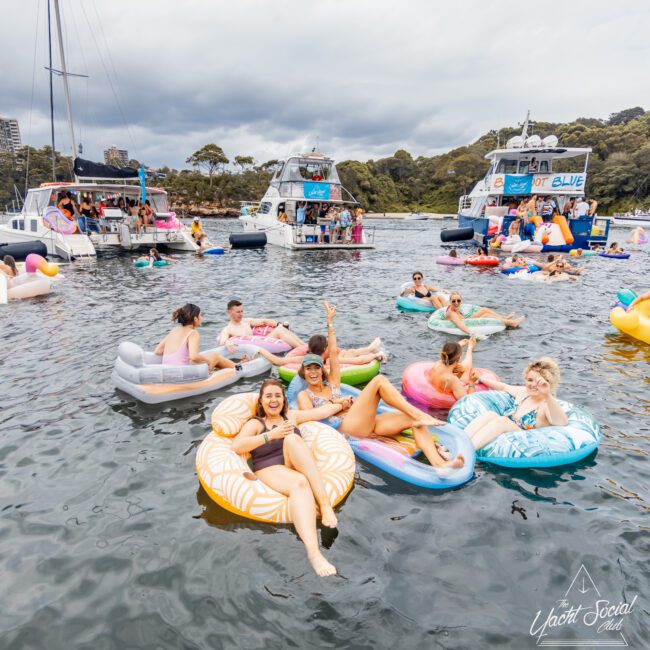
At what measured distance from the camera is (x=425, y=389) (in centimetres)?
607

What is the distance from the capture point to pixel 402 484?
4500mm

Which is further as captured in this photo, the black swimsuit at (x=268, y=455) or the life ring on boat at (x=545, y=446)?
the life ring on boat at (x=545, y=446)

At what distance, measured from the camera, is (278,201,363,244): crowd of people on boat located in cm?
2441

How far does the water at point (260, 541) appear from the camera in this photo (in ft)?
9.86

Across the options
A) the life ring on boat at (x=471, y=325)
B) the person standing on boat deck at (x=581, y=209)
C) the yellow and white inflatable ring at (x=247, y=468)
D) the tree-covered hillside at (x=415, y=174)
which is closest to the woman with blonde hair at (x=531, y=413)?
the yellow and white inflatable ring at (x=247, y=468)

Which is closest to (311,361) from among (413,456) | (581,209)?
(413,456)

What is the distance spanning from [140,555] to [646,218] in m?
53.8

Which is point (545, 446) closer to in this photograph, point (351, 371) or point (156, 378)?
point (351, 371)

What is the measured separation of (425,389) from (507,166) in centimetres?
2744

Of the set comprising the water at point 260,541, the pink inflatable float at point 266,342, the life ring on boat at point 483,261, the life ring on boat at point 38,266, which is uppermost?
the life ring on boat at point 483,261

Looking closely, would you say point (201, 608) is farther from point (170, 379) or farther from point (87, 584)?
point (170, 379)

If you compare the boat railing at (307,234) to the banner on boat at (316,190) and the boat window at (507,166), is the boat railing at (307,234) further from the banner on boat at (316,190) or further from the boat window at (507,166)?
the boat window at (507,166)

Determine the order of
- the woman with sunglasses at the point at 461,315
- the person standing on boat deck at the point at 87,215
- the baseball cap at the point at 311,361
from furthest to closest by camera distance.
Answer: the person standing on boat deck at the point at 87,215, the woman with sunglasses at the point at 461,315, the baseball cap at the point at 311,361

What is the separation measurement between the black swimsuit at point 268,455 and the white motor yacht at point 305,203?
20159 mm
